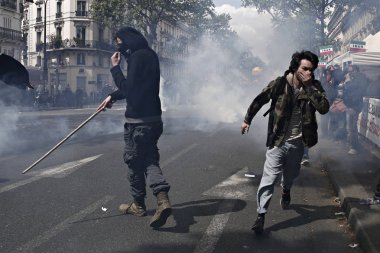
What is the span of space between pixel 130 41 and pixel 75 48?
50314 millimetres

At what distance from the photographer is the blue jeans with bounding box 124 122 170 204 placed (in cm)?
412

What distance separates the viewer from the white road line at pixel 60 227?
3500 millimetres

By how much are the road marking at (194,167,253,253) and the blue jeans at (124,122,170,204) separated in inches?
24.3

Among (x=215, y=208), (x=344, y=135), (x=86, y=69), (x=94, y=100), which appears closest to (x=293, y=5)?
(x=344, y=135)

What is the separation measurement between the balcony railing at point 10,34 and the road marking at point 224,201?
43377 mm

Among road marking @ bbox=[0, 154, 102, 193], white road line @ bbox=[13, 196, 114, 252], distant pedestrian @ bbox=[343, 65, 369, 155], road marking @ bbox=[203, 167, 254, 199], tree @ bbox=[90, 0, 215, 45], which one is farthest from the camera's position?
tree @ bbox=[90, 0, 215, 45]

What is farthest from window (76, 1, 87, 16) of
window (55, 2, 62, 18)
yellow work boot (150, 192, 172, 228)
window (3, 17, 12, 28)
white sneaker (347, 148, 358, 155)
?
yellow work boot (150, 192, 172, 228)

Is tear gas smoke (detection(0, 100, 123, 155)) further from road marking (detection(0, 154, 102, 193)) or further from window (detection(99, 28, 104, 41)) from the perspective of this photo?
window (detection(99, 28, 104, 41))

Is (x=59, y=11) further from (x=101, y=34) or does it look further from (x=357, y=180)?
(x=357, y=180)

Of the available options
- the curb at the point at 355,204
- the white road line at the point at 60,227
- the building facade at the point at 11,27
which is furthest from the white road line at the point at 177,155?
the building facade at the point at 11,27

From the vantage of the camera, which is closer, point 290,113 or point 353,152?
point 290,113

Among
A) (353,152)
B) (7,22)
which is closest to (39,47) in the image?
(7,22)

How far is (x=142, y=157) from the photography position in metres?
4.21

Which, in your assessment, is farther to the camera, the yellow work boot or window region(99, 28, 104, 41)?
window region(99, 28, 104, 41)
